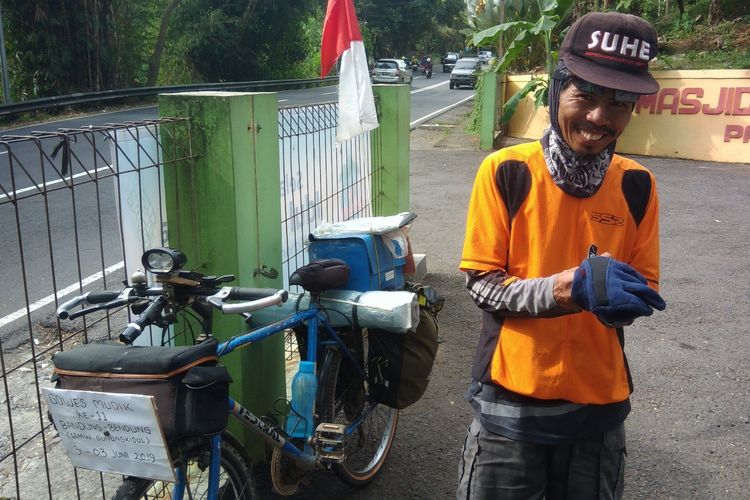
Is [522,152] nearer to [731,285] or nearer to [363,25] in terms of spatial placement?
[731,285]

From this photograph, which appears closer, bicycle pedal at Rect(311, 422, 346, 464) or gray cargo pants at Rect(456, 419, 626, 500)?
gray cargo pants at Rect(456, 419, 626, 500)

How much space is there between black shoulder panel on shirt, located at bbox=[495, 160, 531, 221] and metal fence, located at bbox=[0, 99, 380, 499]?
1.43 m

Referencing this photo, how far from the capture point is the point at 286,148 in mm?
4082

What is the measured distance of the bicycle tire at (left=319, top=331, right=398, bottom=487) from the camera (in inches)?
128

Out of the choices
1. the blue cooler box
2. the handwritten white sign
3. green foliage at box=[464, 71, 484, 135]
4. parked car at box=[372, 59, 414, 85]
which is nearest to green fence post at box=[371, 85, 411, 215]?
the blue cooler box

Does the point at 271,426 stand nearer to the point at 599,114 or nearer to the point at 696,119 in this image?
the point at 599,114

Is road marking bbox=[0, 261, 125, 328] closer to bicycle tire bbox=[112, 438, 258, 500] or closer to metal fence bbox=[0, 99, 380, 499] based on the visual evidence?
metal fence bbox=[0, 99, 380, 499]

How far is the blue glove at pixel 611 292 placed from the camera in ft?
5.61

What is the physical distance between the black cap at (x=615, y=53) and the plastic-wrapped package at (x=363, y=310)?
1484 millimetres

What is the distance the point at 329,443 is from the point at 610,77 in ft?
6.37

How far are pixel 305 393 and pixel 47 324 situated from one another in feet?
10.7

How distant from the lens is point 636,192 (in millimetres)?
2082

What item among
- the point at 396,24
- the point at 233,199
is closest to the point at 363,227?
the point at 233,199

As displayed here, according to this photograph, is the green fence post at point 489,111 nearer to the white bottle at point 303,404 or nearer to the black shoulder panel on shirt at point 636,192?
the white bottle at point 303,404
